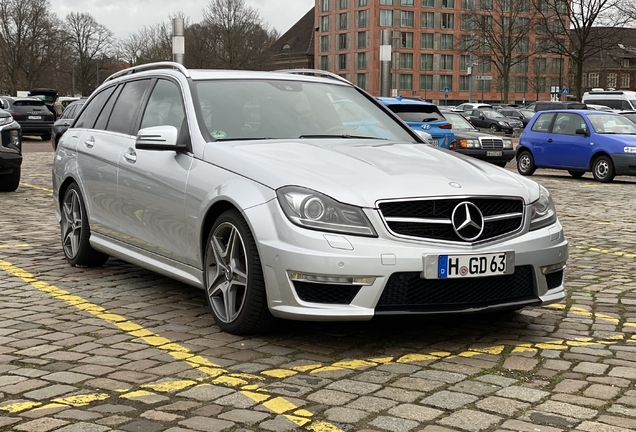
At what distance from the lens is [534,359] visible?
4879mm

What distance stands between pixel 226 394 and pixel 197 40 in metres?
77.3

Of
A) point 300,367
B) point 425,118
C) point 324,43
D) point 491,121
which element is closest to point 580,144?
point 425,118

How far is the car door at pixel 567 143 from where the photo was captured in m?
20.3

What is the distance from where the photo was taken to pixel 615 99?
44.8 meters

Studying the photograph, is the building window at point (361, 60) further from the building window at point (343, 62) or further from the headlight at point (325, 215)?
the headlight at point (325, 215)

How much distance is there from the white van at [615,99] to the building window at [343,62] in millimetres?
74065

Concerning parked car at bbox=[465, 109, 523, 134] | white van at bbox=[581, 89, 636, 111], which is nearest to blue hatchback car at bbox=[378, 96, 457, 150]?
white van at bbox=[581, 89, 636, 111]

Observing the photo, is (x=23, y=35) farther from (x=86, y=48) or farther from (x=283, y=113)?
(x=283, y=113)

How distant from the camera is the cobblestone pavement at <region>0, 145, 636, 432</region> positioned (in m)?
3.90

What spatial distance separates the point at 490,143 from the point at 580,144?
9.63ft

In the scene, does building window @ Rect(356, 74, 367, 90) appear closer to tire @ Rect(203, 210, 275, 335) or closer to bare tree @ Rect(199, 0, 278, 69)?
bare tree @ Rect(199, 0, 278, 69)

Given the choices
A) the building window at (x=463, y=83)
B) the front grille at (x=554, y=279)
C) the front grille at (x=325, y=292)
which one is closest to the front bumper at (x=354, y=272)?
the front grille at (x=325, y=292)

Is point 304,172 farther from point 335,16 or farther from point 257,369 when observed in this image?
point 335,16

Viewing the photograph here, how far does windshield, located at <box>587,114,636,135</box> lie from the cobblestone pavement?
13858 mm
